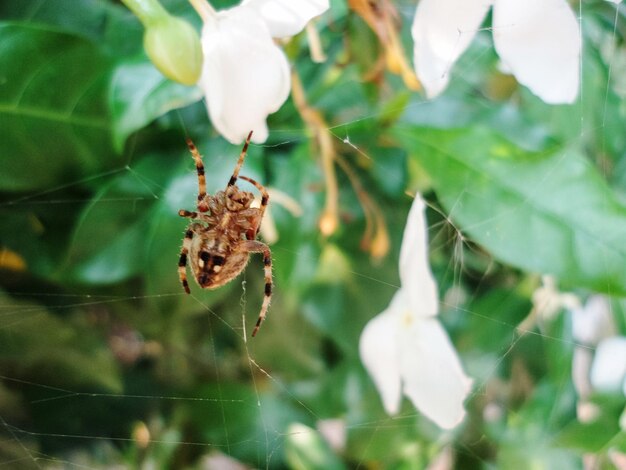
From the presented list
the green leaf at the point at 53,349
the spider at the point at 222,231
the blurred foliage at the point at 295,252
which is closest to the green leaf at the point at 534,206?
the blurred foliage at the point at 295,252

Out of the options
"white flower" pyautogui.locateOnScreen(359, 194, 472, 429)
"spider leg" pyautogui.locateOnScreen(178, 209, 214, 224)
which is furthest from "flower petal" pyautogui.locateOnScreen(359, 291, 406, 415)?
"spider leg" pyautogui.locateOnScreen(178, 209, 214, 224)

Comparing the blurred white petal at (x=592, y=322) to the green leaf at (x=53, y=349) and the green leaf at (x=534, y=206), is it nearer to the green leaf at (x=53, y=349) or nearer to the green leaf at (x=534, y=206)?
A: the green leaf at (x=534, y=206)

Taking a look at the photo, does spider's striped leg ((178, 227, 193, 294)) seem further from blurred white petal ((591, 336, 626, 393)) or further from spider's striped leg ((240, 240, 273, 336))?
blurred white petal ((591, 336, 626, 393))

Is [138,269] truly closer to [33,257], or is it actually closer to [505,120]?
[33,257]

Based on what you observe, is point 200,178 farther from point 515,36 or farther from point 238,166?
point 515,36

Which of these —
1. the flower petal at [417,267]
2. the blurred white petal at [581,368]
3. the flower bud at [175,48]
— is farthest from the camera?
the blurred white petal at [581,368]

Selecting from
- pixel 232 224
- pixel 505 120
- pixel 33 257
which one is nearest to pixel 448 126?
pixel 505 120

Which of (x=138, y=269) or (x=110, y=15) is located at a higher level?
(x=110, y=15)
